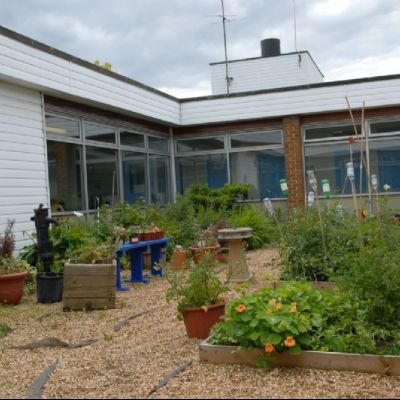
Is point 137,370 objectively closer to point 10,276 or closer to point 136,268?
point 10,276

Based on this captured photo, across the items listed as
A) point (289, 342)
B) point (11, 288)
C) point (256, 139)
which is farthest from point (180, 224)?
point (289, 342)

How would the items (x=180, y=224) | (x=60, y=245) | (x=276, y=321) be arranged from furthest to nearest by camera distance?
1. (x=180, y=224)
2. (x=60, y=245)
3. (x=276, y=321)

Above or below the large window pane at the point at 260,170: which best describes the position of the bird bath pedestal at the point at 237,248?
below

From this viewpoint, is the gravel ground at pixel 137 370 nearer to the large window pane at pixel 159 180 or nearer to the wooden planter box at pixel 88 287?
the wooden planter box at pixel 88 287

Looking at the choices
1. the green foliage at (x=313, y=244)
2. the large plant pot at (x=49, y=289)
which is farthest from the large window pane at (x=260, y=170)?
the large plant pot at (x=49, y=289)

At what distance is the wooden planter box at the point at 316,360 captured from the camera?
11.4 feet

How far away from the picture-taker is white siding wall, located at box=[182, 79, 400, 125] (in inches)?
487

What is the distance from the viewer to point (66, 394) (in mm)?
3361

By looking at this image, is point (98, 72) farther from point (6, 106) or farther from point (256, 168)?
point (256, 168)

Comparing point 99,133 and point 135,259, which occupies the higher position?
point 99,133

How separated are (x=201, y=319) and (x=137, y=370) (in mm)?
850

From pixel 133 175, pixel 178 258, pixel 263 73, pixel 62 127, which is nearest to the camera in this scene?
pixel 178 258

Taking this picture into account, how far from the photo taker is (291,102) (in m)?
13.1

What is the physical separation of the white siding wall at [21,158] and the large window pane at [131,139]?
311 cm
